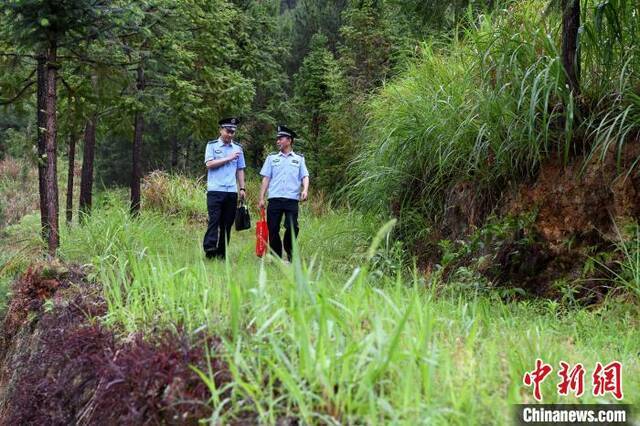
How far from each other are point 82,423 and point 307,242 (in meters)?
6.32

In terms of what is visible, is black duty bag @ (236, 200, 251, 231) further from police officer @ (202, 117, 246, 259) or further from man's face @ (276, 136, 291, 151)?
man's face @ (276, 136, 291, 151)

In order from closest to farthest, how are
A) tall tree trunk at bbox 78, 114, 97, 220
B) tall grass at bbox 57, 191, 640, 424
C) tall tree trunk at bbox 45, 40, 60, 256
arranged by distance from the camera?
1. tall grass at bbox 57, 191, 640, 424
2. tall tree trunk at bbox 45, 40, 60, 256
3. tall tree trunk at bbox 78, 114, 97, 220

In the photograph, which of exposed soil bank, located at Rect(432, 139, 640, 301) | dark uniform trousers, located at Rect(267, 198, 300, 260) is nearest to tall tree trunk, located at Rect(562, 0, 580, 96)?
exposed soil bank, located at Rect(432, 139, 640, 301)

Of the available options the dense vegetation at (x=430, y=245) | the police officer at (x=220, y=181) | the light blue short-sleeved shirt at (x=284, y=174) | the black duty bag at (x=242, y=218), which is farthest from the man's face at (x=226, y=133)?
the dense vegetation at (x=430, y=245)

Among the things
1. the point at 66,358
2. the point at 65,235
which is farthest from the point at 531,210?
the point at 65,235

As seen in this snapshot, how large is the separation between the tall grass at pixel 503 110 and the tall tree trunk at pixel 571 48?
0.33 feet

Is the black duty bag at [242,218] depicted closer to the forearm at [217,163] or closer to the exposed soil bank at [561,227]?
the forearm at [217,163]

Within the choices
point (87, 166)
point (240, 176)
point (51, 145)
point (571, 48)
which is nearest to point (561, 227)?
point (571, 48)

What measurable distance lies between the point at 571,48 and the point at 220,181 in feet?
14.7

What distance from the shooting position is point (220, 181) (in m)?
7.63

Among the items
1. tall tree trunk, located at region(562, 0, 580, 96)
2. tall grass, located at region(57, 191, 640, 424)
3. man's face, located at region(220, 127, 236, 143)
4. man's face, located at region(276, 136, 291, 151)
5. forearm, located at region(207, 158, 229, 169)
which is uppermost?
tall tree trunk, located at region(562, 0, 580, 96)

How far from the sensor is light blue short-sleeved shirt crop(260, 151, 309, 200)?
7398 millimetres

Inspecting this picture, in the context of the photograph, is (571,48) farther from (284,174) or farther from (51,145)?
(51,145)

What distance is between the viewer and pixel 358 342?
2.55 meters
